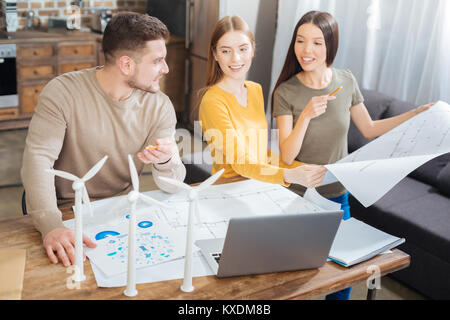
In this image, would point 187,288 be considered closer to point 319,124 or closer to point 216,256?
point 216,256

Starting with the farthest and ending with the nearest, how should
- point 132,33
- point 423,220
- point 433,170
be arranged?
point 433,170
point 423,220
point 132,33

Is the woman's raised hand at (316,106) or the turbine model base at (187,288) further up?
the woman's raised hand at (316,106)

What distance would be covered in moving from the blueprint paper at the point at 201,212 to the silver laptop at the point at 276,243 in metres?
0.11

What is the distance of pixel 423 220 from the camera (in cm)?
267

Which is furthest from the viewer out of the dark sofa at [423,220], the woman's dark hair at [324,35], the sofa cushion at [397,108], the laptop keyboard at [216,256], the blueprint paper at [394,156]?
the sofa cushion at [397,108]

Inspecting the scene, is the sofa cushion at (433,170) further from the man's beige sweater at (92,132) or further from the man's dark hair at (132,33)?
the man's dark hair at (132,33)

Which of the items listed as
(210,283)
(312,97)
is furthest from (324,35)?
(210,283)

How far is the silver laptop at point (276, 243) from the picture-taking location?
1283 millimetres

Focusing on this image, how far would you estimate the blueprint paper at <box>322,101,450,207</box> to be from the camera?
1640 millimetres

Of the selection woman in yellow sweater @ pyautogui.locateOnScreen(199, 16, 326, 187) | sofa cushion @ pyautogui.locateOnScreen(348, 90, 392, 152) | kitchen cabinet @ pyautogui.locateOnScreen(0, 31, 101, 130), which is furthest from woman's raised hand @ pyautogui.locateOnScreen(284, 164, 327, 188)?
kitchen cabinet @ pyautogui.locateOnScreen(0, 31, 101, 130)

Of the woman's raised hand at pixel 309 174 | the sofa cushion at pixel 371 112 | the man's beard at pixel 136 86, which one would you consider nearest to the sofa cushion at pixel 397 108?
the sofa cushion at pixel 371 112

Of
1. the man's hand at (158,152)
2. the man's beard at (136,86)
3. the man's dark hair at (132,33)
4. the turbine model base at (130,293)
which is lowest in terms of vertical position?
the turbine model base at (130,293)

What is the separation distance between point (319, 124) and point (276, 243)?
873 millimetres
